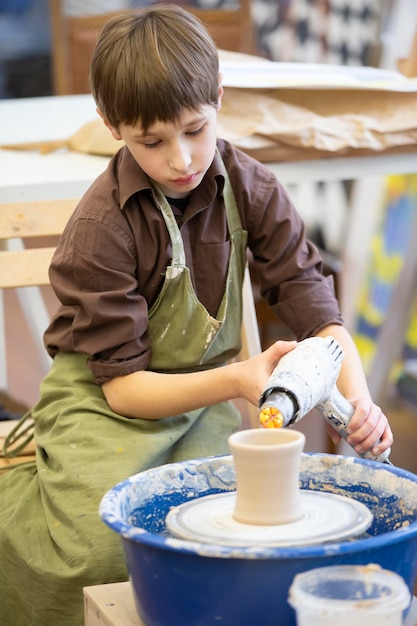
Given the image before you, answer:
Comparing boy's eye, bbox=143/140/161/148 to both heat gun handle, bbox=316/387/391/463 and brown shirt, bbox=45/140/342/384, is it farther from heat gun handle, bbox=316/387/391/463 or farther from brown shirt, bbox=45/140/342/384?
heat gun handle, bbox=316/387/391/463

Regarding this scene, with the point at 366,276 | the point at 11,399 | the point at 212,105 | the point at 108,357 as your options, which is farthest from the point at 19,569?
the point at 366,276

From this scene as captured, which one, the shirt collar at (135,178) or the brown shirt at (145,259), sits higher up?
the shirt collar at (135,178)

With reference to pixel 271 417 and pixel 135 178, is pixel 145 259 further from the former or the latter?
pixel 271 417

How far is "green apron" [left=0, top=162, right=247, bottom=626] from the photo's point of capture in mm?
1314

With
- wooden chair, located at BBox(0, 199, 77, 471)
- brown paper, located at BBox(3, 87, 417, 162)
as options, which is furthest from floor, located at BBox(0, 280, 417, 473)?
wooden chair, located at BBox(0, 199, 77, 471)

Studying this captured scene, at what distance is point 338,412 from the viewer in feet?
3.92

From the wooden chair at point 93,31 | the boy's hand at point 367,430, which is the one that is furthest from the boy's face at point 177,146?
the wooden chair at point 93,31

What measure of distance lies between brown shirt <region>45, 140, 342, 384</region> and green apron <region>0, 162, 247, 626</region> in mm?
25

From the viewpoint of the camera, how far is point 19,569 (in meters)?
1.38

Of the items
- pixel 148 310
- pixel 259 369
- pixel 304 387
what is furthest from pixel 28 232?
pixel 304 387

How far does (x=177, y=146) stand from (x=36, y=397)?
6.42 ft

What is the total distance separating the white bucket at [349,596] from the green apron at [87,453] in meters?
0.48

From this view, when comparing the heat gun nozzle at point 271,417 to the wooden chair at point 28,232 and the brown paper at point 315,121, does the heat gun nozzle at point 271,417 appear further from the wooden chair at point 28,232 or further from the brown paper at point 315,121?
the brown paper at point 315,121

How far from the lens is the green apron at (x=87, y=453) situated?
4.31 feet
